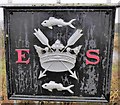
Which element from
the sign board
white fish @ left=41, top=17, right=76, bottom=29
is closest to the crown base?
the sign board

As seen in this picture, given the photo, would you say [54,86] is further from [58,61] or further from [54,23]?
[54,23]

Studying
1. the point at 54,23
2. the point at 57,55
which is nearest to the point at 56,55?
the point at 57,55

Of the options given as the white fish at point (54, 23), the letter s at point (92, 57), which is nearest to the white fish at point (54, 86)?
the letter s at point (92, 57)

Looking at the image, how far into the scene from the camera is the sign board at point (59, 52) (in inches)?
55.0

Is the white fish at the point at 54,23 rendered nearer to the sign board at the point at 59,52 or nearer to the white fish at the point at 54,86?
the sign board at the point at 59,52

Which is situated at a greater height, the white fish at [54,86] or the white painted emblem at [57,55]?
the white painted emblem at [57,55]

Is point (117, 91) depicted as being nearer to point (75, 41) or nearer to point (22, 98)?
point (75, 41)

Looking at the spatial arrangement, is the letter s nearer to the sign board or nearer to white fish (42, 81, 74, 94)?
the sign board

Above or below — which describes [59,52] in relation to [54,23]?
below

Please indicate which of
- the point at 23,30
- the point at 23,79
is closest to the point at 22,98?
the point at 23,79

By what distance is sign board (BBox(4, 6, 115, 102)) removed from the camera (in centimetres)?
140

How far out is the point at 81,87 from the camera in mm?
1488

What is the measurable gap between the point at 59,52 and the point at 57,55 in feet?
0.08

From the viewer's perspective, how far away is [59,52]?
145 cm
